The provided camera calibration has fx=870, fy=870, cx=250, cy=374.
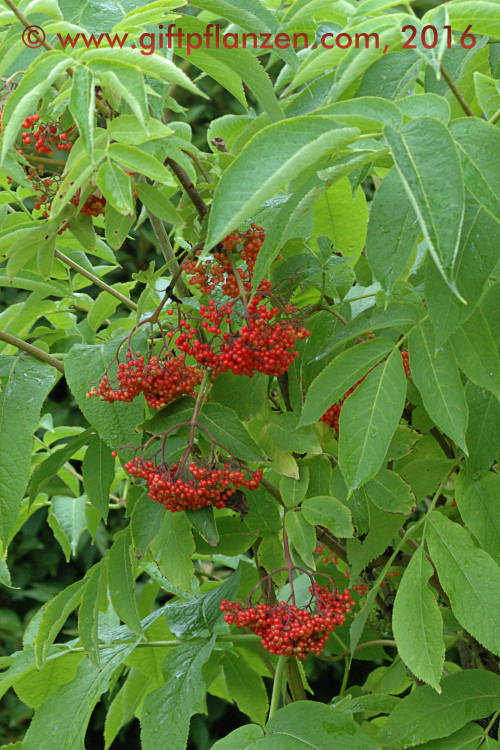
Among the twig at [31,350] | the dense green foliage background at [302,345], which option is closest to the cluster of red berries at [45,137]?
the dense green foliage background at [302,345]

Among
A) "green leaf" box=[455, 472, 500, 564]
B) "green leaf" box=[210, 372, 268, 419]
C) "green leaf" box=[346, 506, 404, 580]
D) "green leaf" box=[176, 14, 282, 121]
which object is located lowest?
"green leaf" box=[346, 506, 404, 580]

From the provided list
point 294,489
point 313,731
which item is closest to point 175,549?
point 294,489

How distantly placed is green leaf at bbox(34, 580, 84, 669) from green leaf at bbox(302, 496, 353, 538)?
37cm

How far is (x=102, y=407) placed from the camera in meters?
1.02

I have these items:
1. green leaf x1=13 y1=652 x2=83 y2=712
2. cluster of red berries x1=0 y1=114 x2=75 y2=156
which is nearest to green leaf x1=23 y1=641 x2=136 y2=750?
green leaf x1=13 y1=652 x2=83 y2=712

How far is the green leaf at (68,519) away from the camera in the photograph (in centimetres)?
153

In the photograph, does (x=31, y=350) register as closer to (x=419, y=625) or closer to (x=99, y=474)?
(x=99, y=474)

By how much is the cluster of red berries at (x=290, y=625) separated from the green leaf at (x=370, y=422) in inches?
9.3

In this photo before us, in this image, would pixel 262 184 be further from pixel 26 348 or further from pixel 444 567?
pixel 26 348

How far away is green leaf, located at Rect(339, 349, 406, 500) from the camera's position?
81cm

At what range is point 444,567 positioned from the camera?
91 centimetres

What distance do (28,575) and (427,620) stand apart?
269 centimetres

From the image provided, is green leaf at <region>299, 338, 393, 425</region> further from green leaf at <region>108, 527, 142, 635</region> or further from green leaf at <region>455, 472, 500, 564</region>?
green leaf at <region>108, 527, 142, 635</region>

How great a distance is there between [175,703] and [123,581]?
6.7 inches
